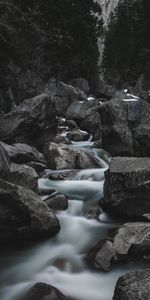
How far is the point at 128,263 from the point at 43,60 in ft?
87.8

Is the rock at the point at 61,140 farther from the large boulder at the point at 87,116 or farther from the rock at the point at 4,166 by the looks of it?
the rock at the point at 4,166

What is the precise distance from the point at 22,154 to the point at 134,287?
27.0 feet

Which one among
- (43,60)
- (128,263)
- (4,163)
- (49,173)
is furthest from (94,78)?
(128,263)

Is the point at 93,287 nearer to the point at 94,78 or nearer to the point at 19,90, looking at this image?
the point at 19,90

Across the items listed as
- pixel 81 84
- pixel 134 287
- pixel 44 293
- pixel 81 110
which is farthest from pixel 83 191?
pixel 81 84

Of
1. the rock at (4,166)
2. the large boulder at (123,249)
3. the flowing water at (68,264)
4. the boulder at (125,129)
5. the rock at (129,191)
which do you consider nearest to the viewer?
the flowing water at (68,264)

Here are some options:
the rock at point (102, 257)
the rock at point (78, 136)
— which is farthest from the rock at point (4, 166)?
the rock at point (78, 136)

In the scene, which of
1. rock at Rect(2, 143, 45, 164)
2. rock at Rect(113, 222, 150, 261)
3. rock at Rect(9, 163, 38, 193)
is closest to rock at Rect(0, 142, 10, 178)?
rock at Rect(9, 163, 38, 193)

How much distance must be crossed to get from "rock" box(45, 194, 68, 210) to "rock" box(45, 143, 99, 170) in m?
3.39

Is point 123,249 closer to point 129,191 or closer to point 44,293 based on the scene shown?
point 44,293

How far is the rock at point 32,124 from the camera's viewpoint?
15156 mm

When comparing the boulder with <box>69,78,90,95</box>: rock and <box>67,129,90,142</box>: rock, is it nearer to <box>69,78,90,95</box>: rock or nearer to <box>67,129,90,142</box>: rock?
<box>67,129,90,142</box>: rock

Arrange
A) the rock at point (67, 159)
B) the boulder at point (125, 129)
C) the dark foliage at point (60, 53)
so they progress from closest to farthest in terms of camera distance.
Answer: the rock at point (67, 159), the boulder at point (125, 129), the dark foliage at point (60, 53)

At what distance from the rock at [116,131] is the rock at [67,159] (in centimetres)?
157
